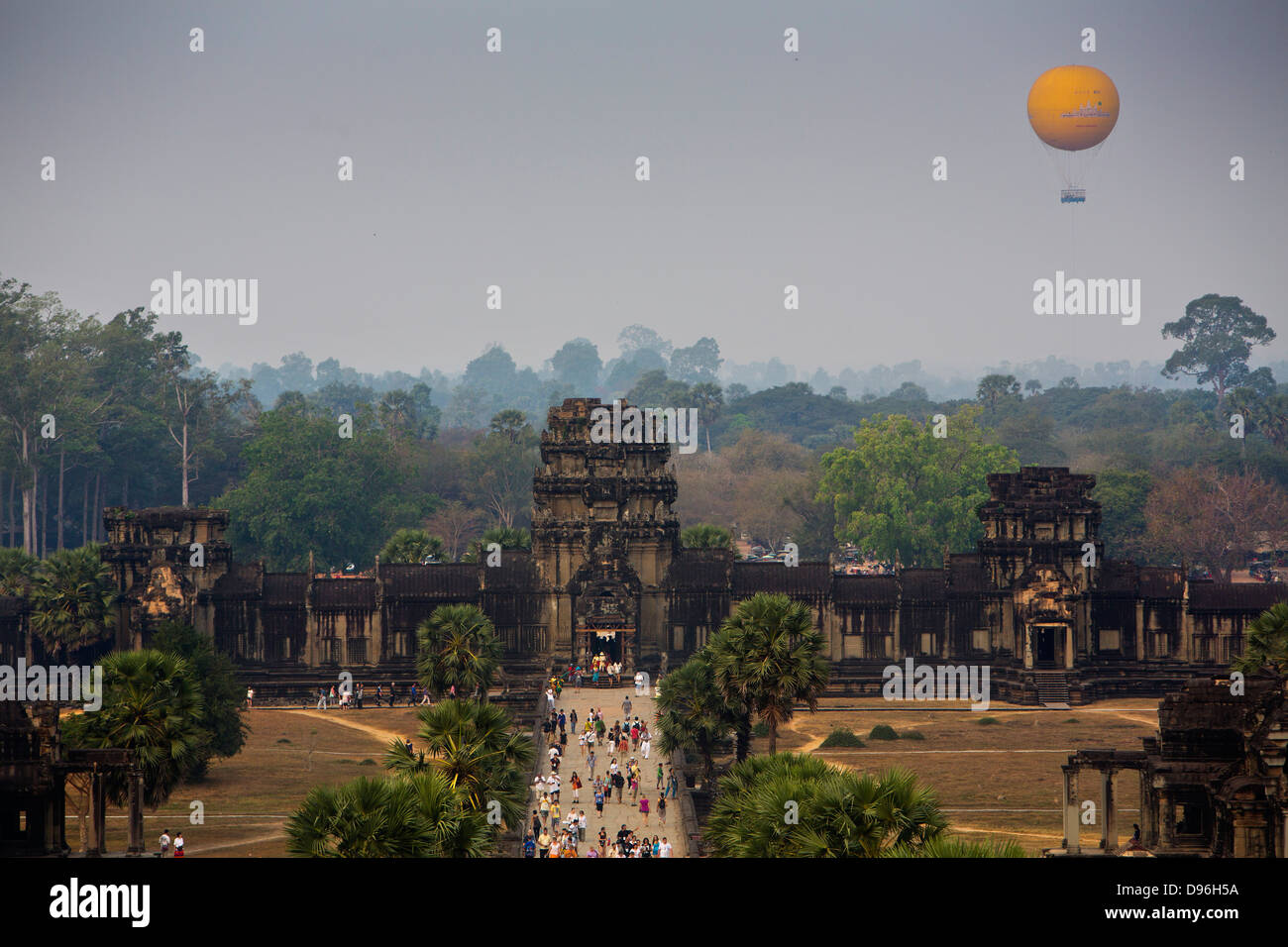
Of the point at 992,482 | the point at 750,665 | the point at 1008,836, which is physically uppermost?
the point at 992,482

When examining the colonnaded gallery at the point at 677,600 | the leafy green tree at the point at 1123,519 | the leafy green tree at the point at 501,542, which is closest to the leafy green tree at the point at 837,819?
the colonnaded gallery at the point at 677,600

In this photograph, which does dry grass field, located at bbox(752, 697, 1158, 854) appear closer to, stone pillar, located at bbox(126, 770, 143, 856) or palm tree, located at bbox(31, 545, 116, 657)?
stone pillar, located at bbox(126, 770, 143, 856)

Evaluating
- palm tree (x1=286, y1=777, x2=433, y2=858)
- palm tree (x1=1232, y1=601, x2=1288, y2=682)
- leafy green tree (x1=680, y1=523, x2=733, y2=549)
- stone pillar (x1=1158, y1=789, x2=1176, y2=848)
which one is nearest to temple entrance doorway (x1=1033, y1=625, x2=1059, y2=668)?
leafy green tree (x1=680, y1=523, x2=733, y2=549)

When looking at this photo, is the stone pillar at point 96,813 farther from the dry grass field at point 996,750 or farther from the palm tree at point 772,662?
the dry grass field at point 996,750

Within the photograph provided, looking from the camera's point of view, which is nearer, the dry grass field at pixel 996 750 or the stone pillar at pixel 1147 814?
the stone pillar at pixel 1147 814

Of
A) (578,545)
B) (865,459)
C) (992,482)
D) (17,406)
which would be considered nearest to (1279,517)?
(865,459)

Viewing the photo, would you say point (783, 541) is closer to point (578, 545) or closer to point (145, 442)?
point (145, 442)

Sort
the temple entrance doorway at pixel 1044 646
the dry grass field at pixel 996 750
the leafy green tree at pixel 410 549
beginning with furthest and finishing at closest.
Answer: the leafy green tree at pixel 410 549, the temple entrance doorway at pixel 1044 646, the dry grass field at pixel 996 750
